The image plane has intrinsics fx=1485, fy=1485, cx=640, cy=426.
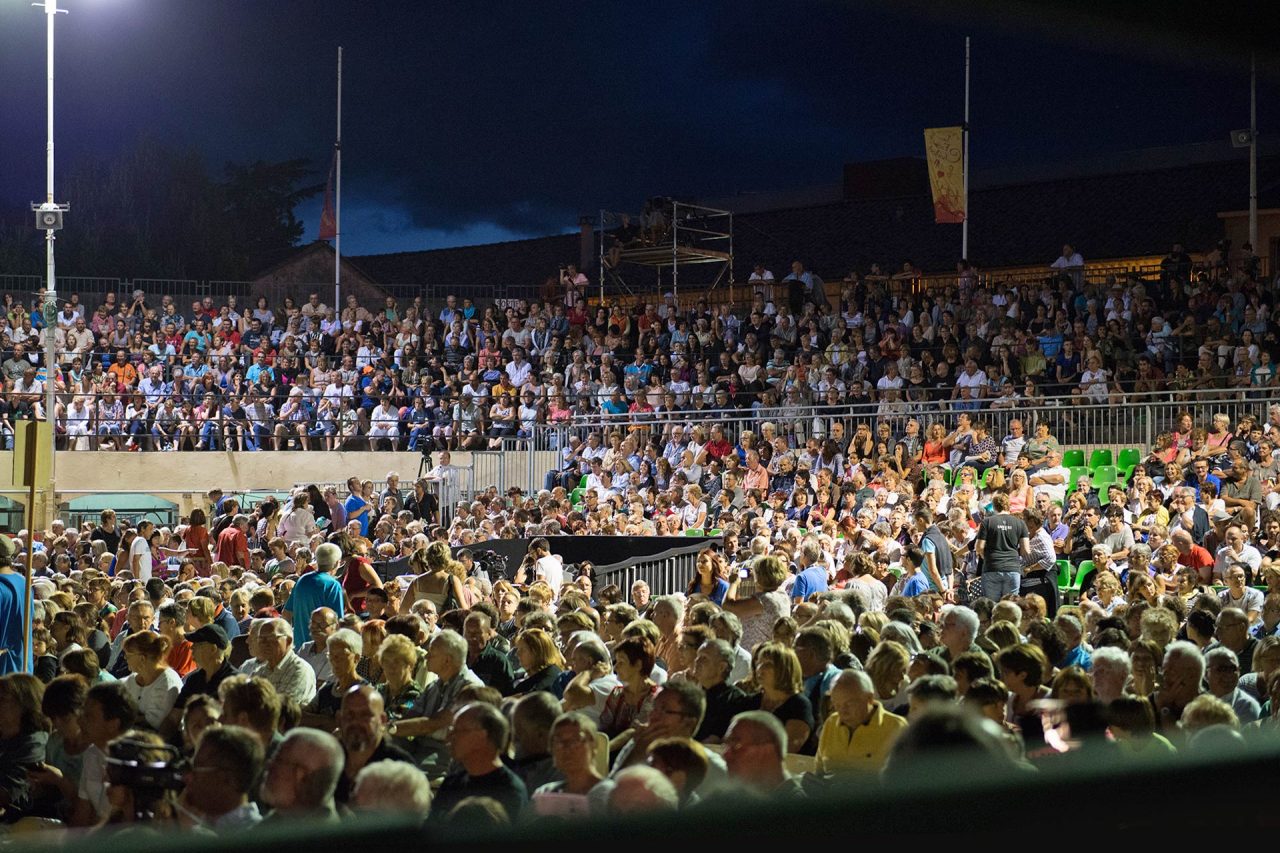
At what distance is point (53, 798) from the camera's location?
230 inches

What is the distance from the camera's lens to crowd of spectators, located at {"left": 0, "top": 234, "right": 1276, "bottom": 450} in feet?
67.7

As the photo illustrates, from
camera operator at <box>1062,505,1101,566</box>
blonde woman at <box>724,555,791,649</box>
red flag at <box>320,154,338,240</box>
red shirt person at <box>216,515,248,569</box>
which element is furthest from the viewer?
red flag at <box>320,154,338,240</box>

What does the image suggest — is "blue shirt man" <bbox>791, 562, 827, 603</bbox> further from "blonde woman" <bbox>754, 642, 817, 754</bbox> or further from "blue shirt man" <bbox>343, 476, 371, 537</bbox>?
"blue shirt man" <bbox>343, 476, 371, 537</bbox>

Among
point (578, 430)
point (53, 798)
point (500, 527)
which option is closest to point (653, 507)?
point (500, 527)

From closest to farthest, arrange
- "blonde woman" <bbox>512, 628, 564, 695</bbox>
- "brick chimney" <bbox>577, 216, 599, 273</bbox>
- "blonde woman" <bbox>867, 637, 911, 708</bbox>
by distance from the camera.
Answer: "blonde woman" <bbox>867, 637, 911, 708</bbox> → "blonde woman" <bbox>512, 628, 564, 695</bbox> → "brick chimney" <bbox>577, 216, 599, 273</bbox>

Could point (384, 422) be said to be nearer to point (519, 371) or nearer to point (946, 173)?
point (519, 371)

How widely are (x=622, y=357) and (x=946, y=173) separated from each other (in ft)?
29.3

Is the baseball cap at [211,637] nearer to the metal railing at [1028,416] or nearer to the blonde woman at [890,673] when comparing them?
the blonde woman at [890,673]

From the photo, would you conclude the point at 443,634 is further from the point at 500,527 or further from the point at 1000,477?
the point at 500,527

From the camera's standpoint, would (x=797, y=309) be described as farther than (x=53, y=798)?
Yes

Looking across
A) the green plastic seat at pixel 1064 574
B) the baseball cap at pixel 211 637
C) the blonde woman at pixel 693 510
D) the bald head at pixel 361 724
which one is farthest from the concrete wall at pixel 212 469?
the bald head at pixel 361 724

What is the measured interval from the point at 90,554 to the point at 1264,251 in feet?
77.1

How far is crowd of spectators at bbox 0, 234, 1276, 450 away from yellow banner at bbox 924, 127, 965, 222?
2.16 m

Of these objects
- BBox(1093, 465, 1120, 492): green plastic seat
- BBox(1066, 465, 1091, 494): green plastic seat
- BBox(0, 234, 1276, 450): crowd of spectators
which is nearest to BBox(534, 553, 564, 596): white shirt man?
BBox(1066, 465, 1091, 494): green plastic seat
